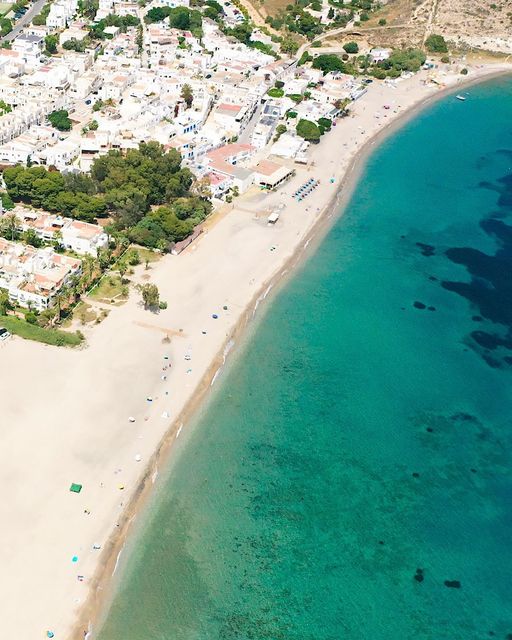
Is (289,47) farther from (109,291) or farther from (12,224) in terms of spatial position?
(109,291)

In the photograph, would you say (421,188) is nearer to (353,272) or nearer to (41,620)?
(353,272)

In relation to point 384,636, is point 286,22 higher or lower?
higher

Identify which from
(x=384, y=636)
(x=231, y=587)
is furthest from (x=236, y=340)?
(x=384, y=636)

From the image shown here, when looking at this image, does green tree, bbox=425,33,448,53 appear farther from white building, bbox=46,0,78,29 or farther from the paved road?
the paved road

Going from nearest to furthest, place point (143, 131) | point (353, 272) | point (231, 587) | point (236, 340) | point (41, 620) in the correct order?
point (41, 620) → point (231, 587) → point (236, 340) → point (353, 272) → point (143, 131)

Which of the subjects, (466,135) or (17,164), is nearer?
(17,164)

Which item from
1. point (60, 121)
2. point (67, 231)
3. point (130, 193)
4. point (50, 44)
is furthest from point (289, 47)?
point (67, 231)

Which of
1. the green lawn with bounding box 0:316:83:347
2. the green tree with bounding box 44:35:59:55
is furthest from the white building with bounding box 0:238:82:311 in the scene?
the green tree with bounding box 44:35:59:55
